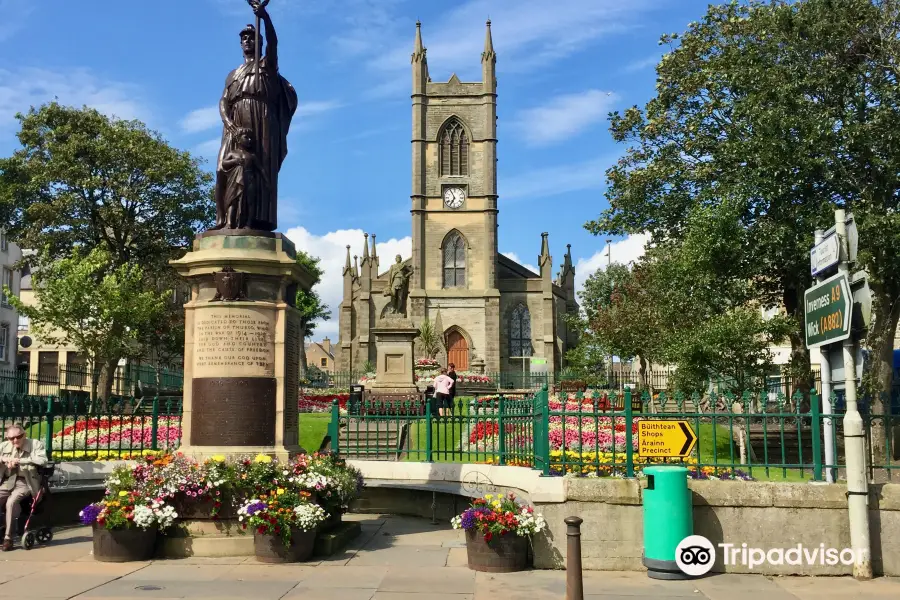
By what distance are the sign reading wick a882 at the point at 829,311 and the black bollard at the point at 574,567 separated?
387cm

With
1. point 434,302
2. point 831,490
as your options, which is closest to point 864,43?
point 831,490

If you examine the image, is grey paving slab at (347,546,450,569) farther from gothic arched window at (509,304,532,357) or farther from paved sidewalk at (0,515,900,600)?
gothic arched window at (509,304,532,357)

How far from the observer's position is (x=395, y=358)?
2883 centimetres

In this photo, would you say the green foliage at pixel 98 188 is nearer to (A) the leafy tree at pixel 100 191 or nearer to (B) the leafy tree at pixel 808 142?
(A) the leafy tree at pixel 100 191

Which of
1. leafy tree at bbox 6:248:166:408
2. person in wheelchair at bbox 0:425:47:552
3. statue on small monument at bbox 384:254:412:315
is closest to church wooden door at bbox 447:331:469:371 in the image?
statue on small monument at bbox 384:254:412:315

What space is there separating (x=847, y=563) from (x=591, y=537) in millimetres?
2553

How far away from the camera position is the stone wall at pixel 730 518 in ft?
28.8

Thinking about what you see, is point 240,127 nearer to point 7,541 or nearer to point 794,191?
point 7,541

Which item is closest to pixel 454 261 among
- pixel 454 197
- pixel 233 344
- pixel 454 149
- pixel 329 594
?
pixel 454 197

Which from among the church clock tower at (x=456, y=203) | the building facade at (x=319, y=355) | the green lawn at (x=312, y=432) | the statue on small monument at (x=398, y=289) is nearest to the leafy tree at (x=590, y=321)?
the church clock tower at (x=456, y=203)

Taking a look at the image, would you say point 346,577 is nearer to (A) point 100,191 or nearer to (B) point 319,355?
(A) point 100,191

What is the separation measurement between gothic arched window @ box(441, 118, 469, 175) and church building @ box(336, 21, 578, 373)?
0.23 feet

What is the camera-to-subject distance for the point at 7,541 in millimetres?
9867

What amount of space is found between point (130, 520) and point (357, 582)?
2.66 meters
